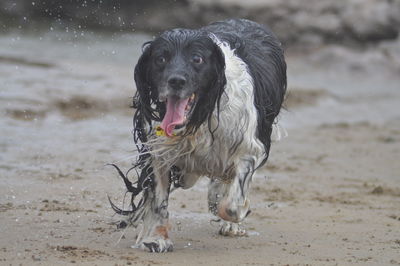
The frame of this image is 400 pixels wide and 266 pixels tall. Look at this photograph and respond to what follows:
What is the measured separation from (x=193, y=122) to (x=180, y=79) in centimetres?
34

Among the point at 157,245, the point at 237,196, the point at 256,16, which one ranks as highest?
the point at 256,16

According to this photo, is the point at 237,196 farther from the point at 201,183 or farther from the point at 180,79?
the point at 201,183

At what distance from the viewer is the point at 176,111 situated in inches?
203

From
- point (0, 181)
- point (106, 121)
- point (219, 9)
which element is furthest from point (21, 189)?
point (219, 9)

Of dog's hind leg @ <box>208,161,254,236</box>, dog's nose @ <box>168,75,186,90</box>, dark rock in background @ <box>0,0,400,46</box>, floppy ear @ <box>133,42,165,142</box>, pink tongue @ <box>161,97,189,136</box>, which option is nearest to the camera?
dog's nose @ <box>168,75,186,90</box>

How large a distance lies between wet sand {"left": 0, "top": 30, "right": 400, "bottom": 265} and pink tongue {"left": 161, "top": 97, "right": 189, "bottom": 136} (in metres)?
0.52

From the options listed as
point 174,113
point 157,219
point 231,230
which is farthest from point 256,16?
point 174,113

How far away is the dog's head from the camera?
511 centimetres

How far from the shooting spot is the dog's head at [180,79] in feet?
16.8

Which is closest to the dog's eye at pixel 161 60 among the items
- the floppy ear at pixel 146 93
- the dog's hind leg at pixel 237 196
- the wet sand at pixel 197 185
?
the floppy ear at pixel 146 93

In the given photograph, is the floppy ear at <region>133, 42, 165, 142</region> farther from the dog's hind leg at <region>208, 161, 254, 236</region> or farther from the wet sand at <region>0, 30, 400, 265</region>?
the dog's hind leg at <region>208, 161, 254, 236</region>

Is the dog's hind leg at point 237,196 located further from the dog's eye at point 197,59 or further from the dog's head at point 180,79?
the dog's eye at point 197,59

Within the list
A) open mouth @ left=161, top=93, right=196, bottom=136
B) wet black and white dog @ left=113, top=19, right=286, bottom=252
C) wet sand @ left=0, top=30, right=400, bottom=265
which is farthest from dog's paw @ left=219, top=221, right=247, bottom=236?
open mouth @ left=161, top=93, right=196, bottom=136

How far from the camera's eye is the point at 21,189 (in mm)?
7215
